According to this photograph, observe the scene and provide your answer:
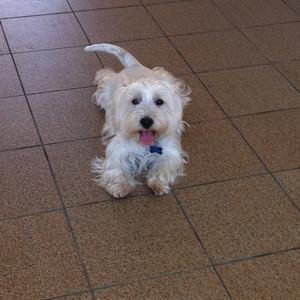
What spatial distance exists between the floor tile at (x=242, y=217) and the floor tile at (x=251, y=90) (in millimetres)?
673

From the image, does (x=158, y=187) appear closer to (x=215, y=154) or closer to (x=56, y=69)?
(x=215, y=154)

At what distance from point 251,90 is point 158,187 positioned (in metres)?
1.14

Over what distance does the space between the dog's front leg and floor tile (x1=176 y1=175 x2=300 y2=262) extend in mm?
79

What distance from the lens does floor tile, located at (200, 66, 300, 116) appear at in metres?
3.07

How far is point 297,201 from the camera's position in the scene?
94.7 inches

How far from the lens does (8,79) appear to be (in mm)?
3201

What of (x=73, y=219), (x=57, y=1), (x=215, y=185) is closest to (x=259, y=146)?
(x=215, y=185)

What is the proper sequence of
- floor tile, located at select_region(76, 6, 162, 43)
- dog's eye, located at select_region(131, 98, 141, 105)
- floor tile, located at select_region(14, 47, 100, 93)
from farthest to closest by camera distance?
floor tile, located at select_region(76, 6, 162, 43) → floor tile, located at select_region(14, 47, 100, 93) → dog's eye, located at select_region(131, 98, 141, 105)

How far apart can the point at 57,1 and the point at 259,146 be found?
90.6 inches

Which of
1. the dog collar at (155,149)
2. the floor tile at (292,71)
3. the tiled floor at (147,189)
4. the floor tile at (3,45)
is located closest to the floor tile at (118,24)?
the tiled floor at (147,189)

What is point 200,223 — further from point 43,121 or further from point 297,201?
point 43,121

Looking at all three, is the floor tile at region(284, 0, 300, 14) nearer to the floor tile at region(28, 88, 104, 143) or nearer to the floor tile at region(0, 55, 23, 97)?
the floor tile at region(28, 88, 104, 143)

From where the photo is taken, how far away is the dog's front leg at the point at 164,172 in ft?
7.92

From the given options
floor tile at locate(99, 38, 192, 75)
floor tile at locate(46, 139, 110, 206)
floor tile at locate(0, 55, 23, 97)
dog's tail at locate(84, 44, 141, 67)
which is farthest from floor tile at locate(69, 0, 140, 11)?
floor tile at locate(46, 139, 110, 206)
